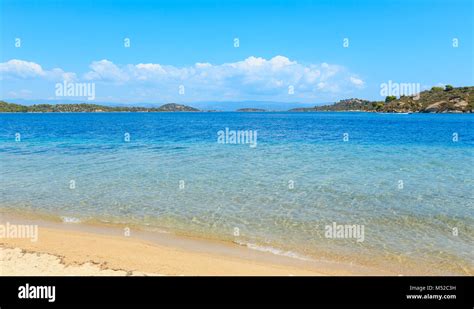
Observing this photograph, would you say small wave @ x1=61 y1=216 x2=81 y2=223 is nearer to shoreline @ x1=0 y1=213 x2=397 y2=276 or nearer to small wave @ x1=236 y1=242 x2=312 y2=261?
shoreline @ x1=0 y1=213 x2=397 y2=276

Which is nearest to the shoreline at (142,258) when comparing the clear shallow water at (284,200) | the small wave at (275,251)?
the small wave at (275,251)

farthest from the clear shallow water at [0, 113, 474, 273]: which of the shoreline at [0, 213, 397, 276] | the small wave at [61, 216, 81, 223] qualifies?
the shoreline at [0, 213, 397, 276]

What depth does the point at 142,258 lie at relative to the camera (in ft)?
33.1

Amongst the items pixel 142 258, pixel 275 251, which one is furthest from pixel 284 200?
pixel 142 258

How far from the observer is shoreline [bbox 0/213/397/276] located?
360 inches

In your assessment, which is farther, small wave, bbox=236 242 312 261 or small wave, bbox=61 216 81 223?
small wave, bbox=61 216 81 223

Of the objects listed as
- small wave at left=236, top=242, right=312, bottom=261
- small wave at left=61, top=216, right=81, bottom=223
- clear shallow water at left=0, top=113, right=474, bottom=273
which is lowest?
small wave at left=236, top=242, right=312, bottom=261

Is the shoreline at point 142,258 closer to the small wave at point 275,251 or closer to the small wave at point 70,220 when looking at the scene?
the small wave at point 275,251

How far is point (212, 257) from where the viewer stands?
10500mm

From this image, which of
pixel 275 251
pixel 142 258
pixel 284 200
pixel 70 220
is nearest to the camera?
pixel 142 258

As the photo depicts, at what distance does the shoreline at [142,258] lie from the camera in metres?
9.13

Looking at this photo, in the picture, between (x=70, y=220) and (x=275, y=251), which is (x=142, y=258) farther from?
(x=70, y=220)
